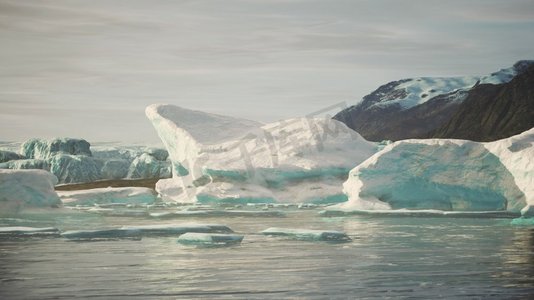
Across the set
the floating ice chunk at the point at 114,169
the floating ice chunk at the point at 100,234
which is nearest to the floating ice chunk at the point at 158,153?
the floating ice chunk at the point at 114,169

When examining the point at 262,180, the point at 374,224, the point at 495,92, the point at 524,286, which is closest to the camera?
the point at 524,286

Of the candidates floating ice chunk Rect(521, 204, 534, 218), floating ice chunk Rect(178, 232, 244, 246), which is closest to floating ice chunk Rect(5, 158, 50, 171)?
floating ice chunk Rect(521, 204, 534, 218)

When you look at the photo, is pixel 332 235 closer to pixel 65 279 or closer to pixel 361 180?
pixel 65 279

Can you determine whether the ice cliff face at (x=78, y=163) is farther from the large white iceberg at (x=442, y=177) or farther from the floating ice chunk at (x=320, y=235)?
the floating ice chunk at (x=320, y=235)

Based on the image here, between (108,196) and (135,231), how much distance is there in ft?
136

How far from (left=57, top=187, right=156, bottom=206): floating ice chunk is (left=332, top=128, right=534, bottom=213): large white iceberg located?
96.0 ft

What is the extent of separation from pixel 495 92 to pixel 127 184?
304 feet

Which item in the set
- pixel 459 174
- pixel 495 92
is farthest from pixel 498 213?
pixel 495 92

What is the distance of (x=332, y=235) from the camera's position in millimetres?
25172

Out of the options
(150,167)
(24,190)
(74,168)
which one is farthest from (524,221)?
(74,168)

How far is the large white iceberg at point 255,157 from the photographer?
189ft

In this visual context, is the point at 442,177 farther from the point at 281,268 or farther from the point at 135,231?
the point at 281,268

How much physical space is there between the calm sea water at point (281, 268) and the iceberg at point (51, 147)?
317ft

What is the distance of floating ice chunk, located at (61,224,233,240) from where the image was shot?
26.5 m
